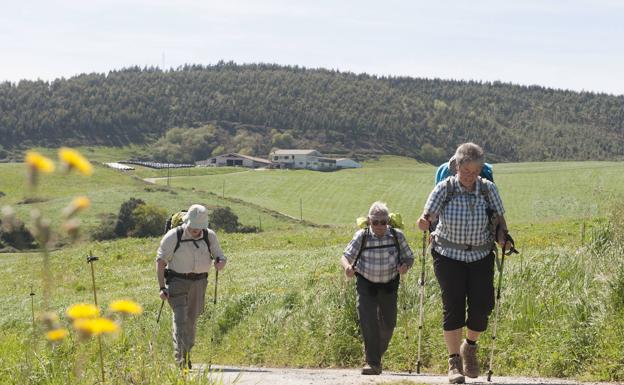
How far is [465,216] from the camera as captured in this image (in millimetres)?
7117

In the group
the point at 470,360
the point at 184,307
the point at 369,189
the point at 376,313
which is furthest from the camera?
the point at 369,189

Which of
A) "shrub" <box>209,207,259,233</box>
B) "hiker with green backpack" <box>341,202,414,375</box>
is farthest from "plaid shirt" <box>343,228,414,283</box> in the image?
"shrub" <box>209,207,259,233</box>

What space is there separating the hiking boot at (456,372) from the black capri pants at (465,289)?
287 mm

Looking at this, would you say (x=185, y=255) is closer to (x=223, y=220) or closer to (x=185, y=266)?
(x=185, y=266)

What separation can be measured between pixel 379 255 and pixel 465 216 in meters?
1.30

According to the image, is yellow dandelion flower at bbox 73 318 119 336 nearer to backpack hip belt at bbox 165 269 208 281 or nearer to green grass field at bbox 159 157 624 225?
backpack hip belt at bbox 165 269 208 281

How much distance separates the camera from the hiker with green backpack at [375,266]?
8.09 m

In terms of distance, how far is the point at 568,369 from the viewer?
752 centimetres

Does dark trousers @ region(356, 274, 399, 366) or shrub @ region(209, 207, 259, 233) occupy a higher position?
dark trousers @ region(356, 274, 399, 366)

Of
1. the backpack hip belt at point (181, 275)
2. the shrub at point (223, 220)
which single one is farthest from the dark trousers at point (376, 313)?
the shrub at point (223, 220)

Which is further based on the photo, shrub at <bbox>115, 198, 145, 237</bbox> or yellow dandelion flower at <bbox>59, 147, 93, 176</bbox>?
shrub at <bbox>115, 198, 145, 237</bbox>

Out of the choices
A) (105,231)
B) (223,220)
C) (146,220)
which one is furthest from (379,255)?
(223,220)

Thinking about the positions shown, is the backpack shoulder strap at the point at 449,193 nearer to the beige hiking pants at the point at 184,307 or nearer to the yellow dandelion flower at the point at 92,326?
the beige hiking pants at the point at 184,307

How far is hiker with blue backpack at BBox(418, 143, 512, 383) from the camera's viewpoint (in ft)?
23.3
